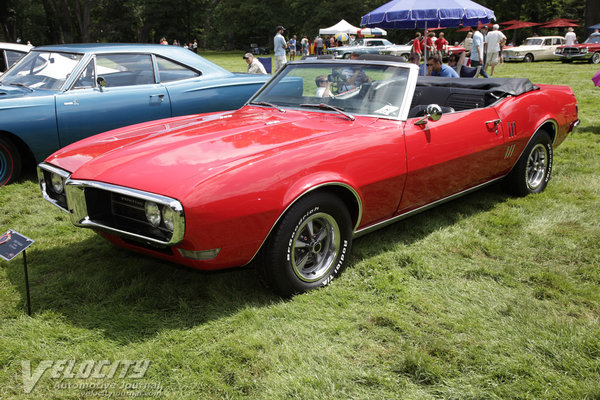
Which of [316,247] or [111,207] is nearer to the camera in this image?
[111,207]

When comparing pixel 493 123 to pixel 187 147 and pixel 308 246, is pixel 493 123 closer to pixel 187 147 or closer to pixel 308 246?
pixel 308 246

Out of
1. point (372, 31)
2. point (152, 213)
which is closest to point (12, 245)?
point (152, 213)

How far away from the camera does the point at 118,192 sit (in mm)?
2797

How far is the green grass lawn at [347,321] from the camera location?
2504mm

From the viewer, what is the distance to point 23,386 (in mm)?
2494

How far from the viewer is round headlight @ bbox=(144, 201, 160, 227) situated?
9.00 ft

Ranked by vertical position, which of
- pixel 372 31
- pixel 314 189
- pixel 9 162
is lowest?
pixel 9 162

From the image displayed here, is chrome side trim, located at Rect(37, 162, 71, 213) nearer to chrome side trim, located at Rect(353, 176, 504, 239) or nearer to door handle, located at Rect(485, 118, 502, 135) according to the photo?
chrome side trim, located at Rect(353, 176, 504, 239)

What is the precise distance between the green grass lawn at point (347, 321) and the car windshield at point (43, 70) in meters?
2.24

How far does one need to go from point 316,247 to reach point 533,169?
299 cm

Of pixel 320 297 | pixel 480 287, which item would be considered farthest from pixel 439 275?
pixel 320 297

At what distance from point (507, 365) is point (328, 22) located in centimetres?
4913

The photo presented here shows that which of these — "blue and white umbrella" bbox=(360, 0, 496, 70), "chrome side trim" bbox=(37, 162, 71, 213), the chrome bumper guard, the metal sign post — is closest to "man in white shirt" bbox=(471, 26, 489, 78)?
"blue and white umbrella" bbox=(360, 0, 496, 70)

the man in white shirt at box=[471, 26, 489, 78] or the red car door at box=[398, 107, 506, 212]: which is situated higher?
the man in white shirt at box=[471, 26, 489, 78]
